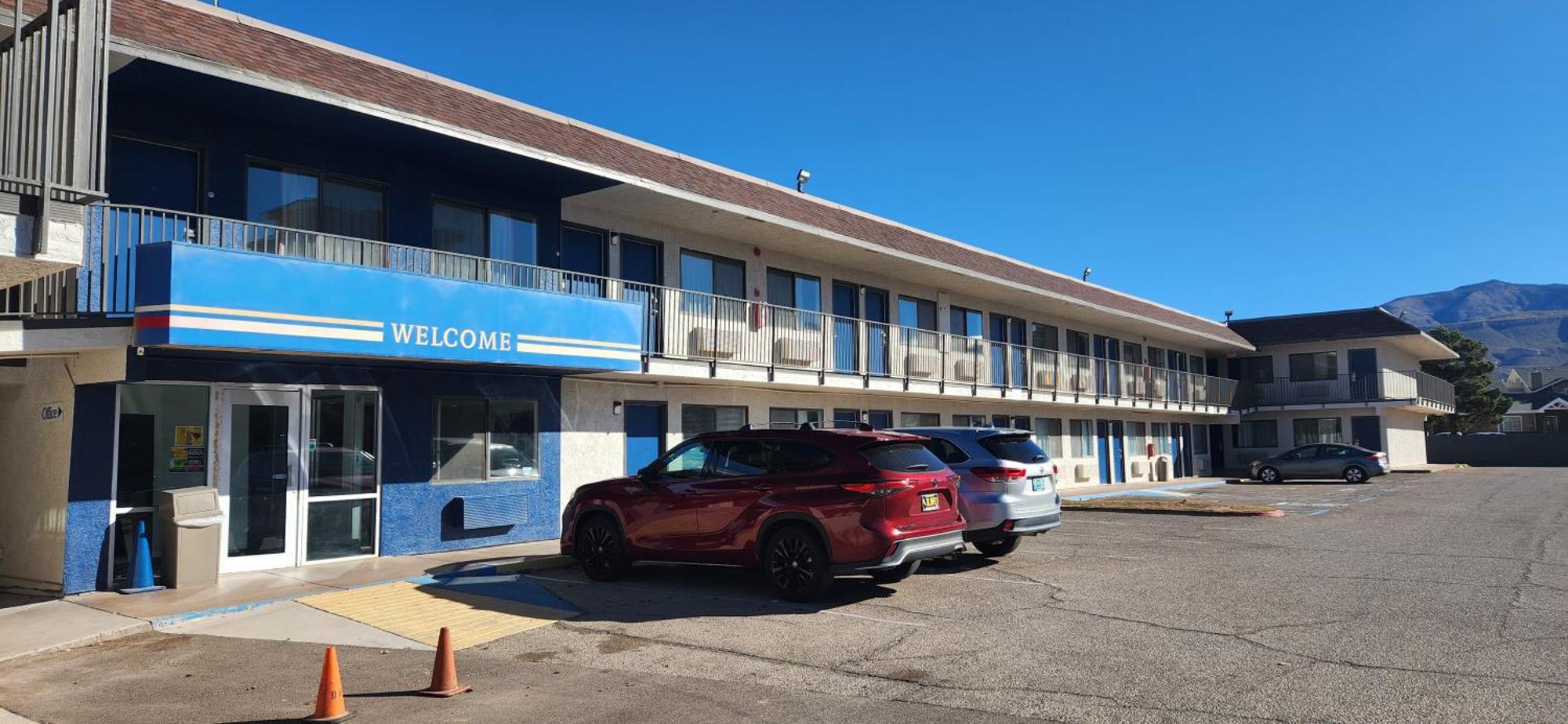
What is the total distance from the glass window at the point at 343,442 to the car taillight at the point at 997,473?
7.87 m

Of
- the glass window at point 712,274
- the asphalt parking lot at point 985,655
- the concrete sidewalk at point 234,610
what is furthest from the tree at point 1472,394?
the concrete sidewalk at point 234,610

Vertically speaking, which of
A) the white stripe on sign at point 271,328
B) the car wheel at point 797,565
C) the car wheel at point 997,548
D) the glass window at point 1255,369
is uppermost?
the glass window at point 1255,369

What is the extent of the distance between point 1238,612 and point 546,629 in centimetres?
632

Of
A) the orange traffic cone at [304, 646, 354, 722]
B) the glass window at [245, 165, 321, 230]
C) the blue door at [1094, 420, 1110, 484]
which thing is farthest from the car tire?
the blue door at [1094, 420, 1110, 484]

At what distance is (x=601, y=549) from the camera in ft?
38.0

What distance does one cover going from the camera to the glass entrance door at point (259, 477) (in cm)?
1195

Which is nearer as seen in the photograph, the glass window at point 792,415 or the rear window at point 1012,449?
the rear window at point 1012,449

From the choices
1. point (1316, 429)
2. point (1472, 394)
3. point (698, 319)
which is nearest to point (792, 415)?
point (698, 319)

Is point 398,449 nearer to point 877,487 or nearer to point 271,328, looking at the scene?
point 271,328

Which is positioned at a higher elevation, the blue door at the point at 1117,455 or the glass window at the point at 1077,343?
the glass window at the point at 1077,343

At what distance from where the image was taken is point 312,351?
1091 centimetres

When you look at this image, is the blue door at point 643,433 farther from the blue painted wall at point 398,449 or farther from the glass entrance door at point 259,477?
the glass entrance door at point 259,477

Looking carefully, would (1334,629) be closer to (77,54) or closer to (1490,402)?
(77,54)

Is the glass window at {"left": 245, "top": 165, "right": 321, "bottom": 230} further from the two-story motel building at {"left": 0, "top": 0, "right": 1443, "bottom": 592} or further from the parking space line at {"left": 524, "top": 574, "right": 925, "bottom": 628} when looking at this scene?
the parking space line at {"left": 524, "top": 574, "right": 925, "bottom": 628}
